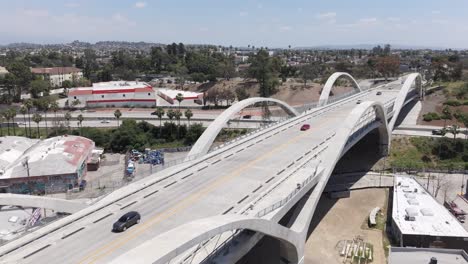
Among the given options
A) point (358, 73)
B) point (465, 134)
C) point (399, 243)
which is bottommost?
point (399, 243)

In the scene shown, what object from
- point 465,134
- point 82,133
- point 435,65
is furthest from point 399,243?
point 435,65

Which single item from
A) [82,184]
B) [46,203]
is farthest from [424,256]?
[82,184]

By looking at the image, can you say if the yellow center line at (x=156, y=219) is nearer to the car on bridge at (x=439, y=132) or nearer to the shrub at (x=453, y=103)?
the car on bridge at (x=439, y=132)

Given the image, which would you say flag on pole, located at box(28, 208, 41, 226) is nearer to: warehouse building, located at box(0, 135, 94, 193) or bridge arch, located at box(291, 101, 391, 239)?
warehouse building, located at box(0, 135, 94, 193)

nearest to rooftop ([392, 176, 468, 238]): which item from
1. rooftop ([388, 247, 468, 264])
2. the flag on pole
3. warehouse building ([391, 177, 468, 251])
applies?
warehouse building ([391, 177, 468, 251])

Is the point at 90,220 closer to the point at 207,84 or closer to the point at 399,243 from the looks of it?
the point at 399,243

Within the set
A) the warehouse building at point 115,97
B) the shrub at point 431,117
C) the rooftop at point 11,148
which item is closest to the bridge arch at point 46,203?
the rooftop at point 11,148

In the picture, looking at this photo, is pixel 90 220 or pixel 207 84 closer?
pixel 90 220
